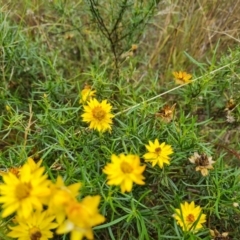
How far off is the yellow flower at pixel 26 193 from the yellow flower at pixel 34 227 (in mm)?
92

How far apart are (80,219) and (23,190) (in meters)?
0.18

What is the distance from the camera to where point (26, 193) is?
930 millimetres

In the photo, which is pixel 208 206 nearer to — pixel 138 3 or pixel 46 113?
pixel 46 113

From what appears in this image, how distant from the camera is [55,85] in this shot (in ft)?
5.29

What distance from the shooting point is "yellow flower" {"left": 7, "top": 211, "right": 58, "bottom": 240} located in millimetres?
1025

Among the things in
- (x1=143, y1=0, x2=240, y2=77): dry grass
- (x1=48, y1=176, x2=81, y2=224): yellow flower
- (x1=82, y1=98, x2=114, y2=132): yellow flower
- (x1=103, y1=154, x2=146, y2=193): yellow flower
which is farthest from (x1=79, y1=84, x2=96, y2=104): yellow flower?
(x1=143, y1=0, x2=240, y2=77): dry grass

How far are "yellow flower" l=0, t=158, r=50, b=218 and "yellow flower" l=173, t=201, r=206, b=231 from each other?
44 cm

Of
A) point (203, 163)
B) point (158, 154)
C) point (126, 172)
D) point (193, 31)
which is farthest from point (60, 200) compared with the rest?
point (193, 31)

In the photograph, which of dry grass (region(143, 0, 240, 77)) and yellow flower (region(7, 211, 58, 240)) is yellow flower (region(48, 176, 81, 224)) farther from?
dry grass (region(143, 0, 240, 77))

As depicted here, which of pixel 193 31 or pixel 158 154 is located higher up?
pixel 193 31

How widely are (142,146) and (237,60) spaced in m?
0.52

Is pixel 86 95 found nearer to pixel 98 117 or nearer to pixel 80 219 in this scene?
pixel 98 117

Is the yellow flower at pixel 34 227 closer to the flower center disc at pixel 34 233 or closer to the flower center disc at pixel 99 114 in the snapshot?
the flower center disc at pixel 34 233

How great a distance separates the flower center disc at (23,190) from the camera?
0.93 meters
